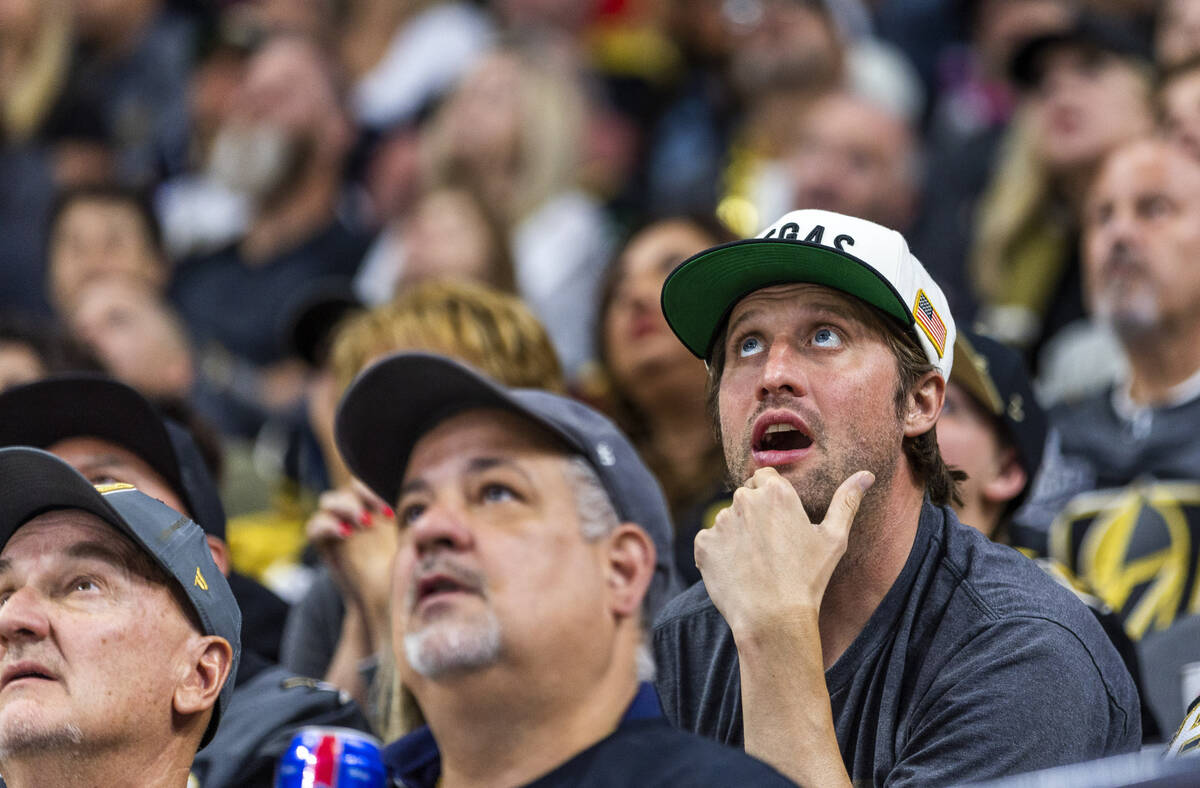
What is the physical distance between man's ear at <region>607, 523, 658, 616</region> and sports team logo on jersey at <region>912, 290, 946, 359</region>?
0.66m

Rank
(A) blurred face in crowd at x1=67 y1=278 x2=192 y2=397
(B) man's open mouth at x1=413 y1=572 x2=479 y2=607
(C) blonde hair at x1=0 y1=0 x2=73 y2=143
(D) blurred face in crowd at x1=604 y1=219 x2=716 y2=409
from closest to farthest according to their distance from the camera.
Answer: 1. (B) man's open mouth at x1=413 y1=572 x2=479 y2=607
2. (D) blurred face in crowd at x1=604 y1=219 x2=716 y2=409
3. (A) blurred face in crowd at x1=67 y1=278 x2=192 y2=397
4. (C) blonde hair at x1=0 y1=0 x2=73 y2=143

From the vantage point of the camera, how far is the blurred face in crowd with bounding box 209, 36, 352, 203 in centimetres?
698

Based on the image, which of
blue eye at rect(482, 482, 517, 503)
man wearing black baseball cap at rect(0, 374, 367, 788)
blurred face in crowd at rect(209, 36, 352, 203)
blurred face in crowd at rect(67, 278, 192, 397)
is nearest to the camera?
blue eye at rect(482, 482, 517, 503)

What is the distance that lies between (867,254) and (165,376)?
3319mm

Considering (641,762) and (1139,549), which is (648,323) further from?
(641,762)

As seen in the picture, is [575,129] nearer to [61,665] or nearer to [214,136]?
[214,136]

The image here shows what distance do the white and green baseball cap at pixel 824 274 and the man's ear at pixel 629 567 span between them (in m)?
0.43

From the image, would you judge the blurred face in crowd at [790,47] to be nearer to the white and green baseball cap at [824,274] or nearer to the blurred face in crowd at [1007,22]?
the blurred face in crowd at [1007,22]

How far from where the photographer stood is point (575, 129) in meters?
6.64

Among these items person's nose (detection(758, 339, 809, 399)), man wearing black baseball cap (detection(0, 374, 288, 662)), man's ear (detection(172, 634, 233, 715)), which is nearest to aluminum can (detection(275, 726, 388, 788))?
man's ear (detection(172, 634, 233, 715))

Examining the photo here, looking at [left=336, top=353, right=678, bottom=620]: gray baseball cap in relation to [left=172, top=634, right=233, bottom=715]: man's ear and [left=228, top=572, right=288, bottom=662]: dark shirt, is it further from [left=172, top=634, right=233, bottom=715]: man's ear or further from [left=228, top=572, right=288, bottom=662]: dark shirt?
[left=228, top=572, right=288, bottom=662]: dark shirt

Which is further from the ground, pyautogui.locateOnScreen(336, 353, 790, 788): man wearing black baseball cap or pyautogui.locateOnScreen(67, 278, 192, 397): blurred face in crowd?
pyautogui.locateOnScreen(336, 353, 790, 788): man wearing black baseball cap

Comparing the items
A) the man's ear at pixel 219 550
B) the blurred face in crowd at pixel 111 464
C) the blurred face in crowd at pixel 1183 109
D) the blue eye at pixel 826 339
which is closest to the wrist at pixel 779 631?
the blue eye at pixel 826 339

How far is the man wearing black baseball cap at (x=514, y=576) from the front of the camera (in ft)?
8.96
